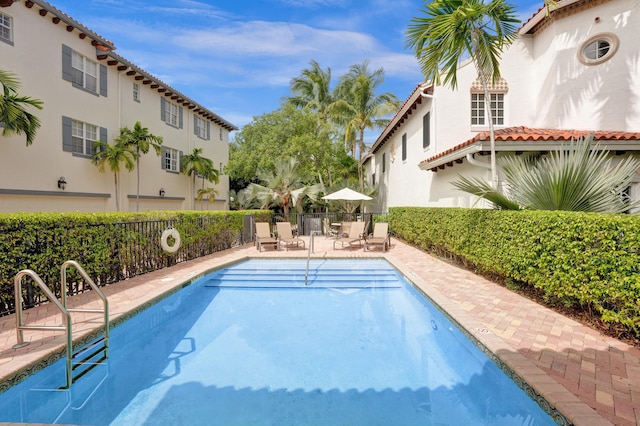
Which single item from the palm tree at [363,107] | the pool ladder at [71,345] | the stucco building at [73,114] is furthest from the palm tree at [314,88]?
Result: the pool ladder at [71,345]

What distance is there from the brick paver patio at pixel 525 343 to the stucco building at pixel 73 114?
8.83 meters

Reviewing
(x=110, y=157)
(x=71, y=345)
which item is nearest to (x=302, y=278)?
(x=71, y=345)

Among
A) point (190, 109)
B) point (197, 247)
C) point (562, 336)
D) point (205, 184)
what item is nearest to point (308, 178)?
point (205, 184)

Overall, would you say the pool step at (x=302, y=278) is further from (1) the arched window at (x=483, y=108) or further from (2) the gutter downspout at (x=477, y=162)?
(1) the arched window at (x=483, y=108)

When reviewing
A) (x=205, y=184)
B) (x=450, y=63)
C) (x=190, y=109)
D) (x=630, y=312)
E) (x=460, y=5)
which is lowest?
(x=630, y=312)

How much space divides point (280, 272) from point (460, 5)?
29.5 ft

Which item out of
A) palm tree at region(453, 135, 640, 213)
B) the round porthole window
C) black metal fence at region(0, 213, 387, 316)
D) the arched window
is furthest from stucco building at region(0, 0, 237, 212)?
the round porthole window

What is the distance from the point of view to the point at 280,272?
413 inches

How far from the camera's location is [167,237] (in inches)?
389

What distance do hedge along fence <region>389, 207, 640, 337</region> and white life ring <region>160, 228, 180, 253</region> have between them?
28.0 feet

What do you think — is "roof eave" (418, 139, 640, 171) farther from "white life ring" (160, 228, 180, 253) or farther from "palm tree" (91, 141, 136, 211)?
"palm tree" (91, 141, 136, 211)

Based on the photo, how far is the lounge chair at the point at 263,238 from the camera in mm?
13616

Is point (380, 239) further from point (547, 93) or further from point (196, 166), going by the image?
point (196, 166)

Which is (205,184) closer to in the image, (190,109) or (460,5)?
(190,109)
